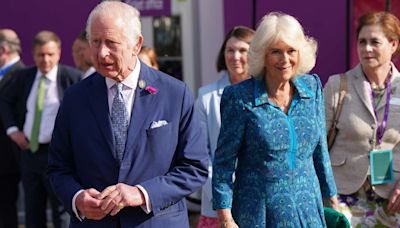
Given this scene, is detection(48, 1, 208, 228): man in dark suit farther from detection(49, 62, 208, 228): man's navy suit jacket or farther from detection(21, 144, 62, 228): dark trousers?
detection(21, 144, 62, 228): dark trousers

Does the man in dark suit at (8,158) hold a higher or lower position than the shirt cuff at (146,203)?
lower

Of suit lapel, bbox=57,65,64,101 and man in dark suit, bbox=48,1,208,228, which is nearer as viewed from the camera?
man in dark suit, bbox=48,1,208,228

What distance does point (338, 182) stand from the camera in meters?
4.51

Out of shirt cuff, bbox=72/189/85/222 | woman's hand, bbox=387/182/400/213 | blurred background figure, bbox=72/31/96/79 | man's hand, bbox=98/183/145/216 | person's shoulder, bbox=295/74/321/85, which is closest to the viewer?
man's hand, bbox=98/183/145/216

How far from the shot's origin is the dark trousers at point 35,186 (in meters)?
6.59

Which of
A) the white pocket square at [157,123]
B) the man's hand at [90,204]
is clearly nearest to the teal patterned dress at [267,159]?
the white pocket square at [157,123]

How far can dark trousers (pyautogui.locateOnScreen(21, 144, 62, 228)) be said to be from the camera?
659 cm

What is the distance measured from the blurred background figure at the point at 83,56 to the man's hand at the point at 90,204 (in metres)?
3.61

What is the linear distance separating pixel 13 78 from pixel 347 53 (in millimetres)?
3209

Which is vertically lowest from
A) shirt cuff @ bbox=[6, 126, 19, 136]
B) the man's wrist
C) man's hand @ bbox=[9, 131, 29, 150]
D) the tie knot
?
man's hand @ bbox=[9, 131, 29, 150]

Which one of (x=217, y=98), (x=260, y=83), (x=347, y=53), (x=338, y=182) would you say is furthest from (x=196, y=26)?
(x=260, y=83)

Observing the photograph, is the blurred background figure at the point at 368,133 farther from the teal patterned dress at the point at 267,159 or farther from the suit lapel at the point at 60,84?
the suit lapel at the point at 60,84

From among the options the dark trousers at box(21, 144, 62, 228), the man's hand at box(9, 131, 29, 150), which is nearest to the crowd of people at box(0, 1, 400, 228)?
the dark trousers at box(21, 144, 62, 228)

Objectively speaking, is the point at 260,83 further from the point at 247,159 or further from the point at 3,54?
the point at 3,54
